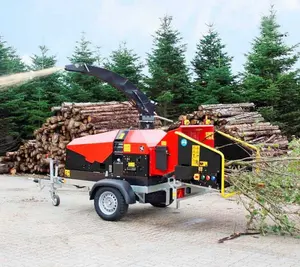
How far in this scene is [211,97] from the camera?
18.2m

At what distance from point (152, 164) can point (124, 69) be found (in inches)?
523

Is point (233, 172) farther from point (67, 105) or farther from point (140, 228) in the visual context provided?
point (67, 105)

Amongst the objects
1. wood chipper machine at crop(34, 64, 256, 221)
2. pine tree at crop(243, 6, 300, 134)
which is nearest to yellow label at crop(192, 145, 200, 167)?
wood chipper machine at crop(34, 64, 256, 221)

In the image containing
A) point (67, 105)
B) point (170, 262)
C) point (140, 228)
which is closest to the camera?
point (170, 262)

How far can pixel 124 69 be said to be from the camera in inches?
806

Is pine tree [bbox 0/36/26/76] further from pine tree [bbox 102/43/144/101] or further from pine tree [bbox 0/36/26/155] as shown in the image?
pine tree [bbox 102/43/144/101]

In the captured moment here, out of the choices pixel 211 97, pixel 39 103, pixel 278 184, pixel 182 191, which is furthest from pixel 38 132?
pixel 278 184

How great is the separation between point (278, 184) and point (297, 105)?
11563 mm

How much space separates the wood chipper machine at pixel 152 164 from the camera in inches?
279

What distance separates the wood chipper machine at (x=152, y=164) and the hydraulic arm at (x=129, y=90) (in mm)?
461

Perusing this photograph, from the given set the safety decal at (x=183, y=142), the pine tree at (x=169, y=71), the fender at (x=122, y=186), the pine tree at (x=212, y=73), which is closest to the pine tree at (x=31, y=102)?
the pine tree at (x=169, y=71)

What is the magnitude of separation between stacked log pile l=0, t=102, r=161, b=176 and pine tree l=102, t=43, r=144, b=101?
536 cm

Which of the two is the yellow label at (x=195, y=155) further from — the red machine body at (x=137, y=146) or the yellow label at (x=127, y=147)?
the yellow label at (x=127, y=147)

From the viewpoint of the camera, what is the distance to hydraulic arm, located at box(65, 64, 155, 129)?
8.90 metres
